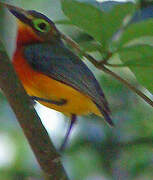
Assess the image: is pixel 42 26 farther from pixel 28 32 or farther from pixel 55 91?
pixel 28 32

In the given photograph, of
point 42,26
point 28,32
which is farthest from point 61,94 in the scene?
point 42,26

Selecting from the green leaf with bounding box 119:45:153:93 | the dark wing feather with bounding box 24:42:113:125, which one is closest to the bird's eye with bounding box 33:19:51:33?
the green leaf with bounding box 119:45:153:93

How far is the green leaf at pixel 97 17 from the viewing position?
1502 millimetres

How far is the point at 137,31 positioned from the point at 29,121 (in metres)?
0.44

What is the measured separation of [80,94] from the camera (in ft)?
8.12

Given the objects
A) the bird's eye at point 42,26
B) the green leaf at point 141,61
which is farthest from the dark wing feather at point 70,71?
the green leaf at point 141,61

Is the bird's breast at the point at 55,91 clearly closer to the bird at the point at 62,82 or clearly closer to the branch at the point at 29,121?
the bird at the point at 62,82

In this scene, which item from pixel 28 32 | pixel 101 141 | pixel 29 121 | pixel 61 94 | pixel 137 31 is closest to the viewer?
pixel 137 31

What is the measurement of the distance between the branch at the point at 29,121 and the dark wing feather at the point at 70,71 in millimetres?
658

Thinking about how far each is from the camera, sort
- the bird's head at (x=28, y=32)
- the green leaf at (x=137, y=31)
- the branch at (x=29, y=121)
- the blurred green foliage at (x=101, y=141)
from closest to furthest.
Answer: the green leaf at (x=137, y=31)
the branch at (x=29, y=121)
the bird's head at (x=28, y=32)
the blurred green foliage at (x=101, y=141)

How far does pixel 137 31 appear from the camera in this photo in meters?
1.50

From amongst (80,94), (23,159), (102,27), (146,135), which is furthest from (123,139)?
(102,27)

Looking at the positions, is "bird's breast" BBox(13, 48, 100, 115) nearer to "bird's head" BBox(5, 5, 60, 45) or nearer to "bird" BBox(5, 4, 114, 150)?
"bird" BBox(5, 4, 114, 150)

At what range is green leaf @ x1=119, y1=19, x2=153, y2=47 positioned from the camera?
1475mm
